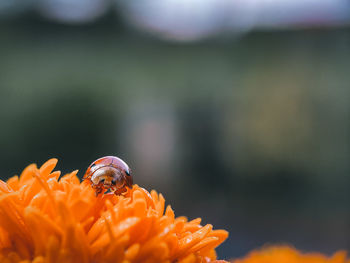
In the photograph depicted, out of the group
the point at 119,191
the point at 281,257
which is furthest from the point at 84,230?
the point at 281,257

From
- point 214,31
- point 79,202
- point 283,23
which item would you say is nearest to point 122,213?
point 79,202

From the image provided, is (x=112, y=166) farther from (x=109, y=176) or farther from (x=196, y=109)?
(x=196, y=109)

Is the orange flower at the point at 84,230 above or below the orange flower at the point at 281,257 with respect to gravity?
below

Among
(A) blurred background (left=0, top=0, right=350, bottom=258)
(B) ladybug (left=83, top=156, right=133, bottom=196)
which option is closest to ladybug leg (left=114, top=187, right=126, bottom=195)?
(B) ladybug (left=83, top=156, right=133, bottom=196)

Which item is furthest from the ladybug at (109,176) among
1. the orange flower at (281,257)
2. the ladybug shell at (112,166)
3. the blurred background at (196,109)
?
the blurred background at (196,109)

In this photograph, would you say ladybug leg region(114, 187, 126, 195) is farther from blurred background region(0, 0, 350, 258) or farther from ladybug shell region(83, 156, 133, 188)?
blurred background region(0, 0, 350, 258)

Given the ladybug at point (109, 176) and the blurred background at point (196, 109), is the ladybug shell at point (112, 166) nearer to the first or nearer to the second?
the ladybug at point (109, 176)
